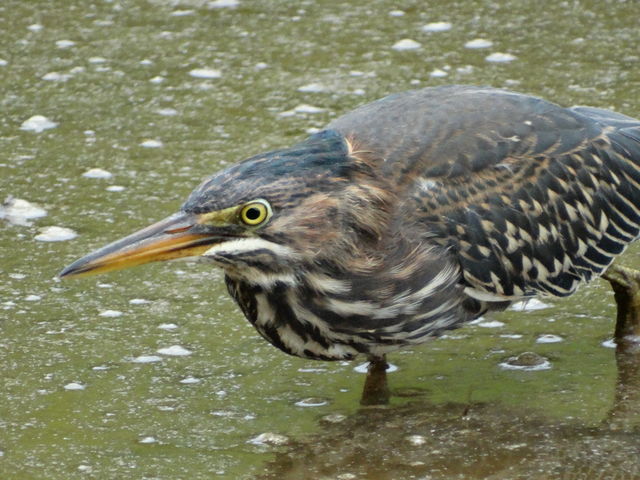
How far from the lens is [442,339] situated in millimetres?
6863

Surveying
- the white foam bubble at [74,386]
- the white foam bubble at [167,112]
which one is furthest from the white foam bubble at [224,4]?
the white foam bubble at [74,386]

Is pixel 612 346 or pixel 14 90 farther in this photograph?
pixel 14 90

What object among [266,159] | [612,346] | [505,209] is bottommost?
[612,346]

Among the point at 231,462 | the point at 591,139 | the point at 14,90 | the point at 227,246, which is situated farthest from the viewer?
the point at 14,90

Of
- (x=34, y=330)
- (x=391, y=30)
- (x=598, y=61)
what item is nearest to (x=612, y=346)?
(x=34, y=330)

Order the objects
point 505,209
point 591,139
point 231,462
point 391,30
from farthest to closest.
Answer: point 391,30 → point 591,139 → point 505,209 → point 231,462

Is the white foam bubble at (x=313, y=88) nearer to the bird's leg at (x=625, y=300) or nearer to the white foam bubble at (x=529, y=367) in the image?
the bird's leg at (x=625, y=300)

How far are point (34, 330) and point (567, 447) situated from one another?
2.87 m

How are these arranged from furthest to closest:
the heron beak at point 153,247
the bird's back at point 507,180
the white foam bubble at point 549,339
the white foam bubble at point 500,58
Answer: the white foam bubble at point 500,58 < the white foam bubble at point 549,339 < the bird's back at point 507,180 < the heron beak at point 153,247

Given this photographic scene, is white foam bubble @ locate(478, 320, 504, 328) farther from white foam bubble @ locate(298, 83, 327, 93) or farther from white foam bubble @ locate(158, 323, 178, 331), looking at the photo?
white foam bubble @ locate(298, 83, 327, 93)

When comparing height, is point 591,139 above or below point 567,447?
above

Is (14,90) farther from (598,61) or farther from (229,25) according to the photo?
(598,61)

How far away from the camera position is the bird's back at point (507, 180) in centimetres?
593

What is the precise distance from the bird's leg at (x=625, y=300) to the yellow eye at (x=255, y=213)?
2307 mm
